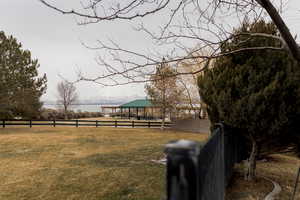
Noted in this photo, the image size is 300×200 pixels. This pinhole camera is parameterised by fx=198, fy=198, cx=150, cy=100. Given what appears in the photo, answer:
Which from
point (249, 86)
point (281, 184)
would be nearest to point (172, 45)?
point (249, 86)

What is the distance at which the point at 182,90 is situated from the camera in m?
17.1

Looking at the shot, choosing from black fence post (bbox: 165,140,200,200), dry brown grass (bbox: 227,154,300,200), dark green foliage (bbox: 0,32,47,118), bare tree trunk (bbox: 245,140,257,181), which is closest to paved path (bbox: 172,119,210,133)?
dry brown grass (bbox: 227,154,300,200)

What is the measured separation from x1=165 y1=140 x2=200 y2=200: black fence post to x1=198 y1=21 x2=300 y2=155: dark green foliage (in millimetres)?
3389

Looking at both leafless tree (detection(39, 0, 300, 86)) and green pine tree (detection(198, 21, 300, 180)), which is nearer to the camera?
leafless tree (detection(39, 0, 300, 86))

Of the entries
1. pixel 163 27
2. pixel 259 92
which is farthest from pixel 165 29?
pixel 259 92

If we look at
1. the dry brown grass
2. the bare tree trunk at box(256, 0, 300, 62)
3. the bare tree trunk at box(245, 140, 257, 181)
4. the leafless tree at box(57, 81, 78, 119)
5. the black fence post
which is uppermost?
the leafless tree at box(57, 81, 78, 119)

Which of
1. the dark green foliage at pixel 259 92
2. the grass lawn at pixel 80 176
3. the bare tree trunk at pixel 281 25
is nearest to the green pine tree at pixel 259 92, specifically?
the dark green foliage at pixel 259 92

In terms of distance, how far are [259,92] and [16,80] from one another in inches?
735

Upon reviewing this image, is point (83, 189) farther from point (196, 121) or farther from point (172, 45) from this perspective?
point (196, 121)

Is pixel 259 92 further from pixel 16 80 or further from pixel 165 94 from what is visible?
pixel 16 80

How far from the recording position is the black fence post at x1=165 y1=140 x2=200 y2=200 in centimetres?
62

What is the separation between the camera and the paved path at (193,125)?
16672mm

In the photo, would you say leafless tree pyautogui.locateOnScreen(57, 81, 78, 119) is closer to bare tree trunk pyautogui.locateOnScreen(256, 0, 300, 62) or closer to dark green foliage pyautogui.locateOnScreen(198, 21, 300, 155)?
dark green foliage pyautogui.locateOnScreen(198, 21, 300, 155)

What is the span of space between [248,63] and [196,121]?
13.8 metres
